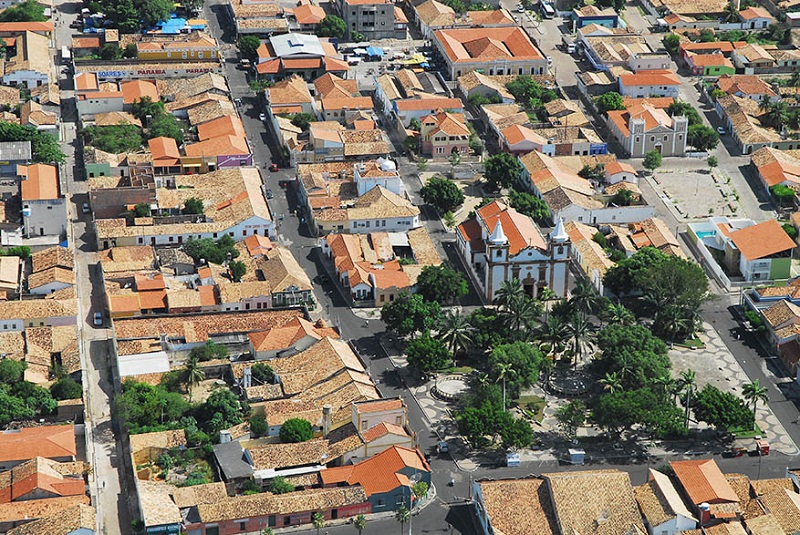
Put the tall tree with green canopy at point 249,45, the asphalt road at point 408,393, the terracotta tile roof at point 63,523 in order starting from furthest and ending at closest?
the tall tree with green canopy at point 249,45 → the asphalt road at point 408,393 → the terracotta tile roof at point 63,523

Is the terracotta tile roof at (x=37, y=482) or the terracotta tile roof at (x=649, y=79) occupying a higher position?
the terracotta tile roof at (x=37, y=482)

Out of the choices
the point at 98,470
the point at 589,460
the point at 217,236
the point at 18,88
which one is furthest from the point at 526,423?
the point at 18,88

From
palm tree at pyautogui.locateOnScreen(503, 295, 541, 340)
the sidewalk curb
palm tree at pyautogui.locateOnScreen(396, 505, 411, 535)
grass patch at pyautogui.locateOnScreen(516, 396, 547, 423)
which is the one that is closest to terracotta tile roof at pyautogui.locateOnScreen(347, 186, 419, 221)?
palm tree at pyautogui.locateOnScreen(503, 295, 541, 340)

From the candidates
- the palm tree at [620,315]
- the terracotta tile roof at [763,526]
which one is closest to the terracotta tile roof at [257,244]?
the palm tree at [620,315]

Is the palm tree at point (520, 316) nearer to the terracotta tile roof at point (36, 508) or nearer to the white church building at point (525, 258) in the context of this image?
the white church building at point (525, 258)

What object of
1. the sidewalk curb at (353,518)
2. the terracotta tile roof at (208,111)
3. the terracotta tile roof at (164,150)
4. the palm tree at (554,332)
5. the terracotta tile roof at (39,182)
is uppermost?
the palm tree at (554,332)

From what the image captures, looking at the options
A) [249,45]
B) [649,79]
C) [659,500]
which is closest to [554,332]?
[659,500]

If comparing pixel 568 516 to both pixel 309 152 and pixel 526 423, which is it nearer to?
pixel 526 423
